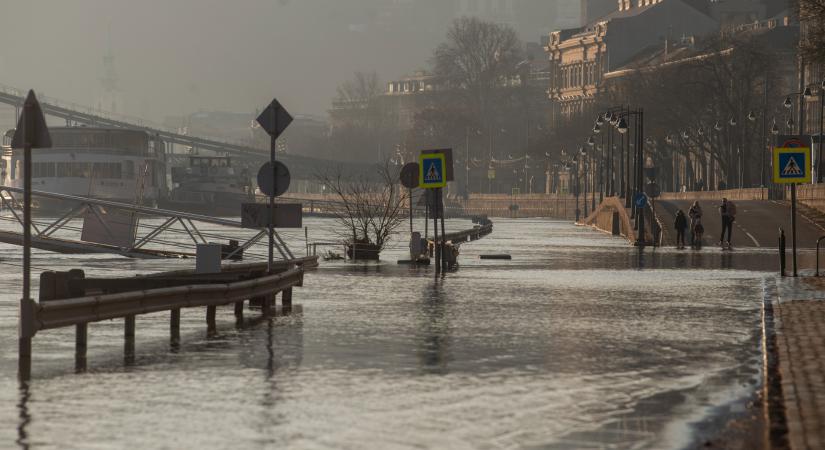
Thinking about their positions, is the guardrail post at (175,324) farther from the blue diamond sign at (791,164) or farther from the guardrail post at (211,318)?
the blue diamond sign at (791,164)

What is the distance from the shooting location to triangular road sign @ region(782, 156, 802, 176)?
1325 inches

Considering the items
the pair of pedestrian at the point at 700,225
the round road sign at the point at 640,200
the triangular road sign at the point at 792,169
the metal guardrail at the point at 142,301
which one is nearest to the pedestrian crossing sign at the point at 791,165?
the triangular road sign at the point at 792,169

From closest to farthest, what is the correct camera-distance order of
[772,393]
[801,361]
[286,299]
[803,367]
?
[772,393] < [803,367] < [801,361] < [286,299]

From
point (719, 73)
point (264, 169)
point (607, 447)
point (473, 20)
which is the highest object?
point (473, 20)

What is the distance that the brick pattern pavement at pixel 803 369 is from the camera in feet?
39.2

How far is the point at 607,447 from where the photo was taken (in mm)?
11617

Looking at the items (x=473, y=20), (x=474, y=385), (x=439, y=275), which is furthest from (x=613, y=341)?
(x=473, y=20)

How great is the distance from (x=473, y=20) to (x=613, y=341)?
165 meters

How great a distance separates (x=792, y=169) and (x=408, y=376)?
19.1 meters

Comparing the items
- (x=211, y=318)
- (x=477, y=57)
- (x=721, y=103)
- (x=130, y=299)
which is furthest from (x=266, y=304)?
(x=477, y=57)

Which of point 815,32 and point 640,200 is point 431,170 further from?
point 640,200

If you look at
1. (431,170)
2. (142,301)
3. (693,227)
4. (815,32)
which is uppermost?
(815,32)

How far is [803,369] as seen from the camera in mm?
15945

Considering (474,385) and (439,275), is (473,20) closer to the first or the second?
(439,275)
